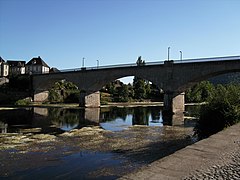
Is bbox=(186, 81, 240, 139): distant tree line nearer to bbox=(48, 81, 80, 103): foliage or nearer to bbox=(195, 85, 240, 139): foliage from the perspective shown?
bbox=(195, 85, 240, 139): foliage

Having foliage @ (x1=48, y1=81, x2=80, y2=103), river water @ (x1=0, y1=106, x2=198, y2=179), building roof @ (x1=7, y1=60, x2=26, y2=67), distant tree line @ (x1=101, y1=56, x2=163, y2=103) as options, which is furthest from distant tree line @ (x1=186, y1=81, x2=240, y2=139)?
building roof @ (x1=7, y1=60, x2=26, y2=67)

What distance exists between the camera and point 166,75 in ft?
136

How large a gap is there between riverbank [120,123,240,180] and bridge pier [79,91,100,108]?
154ft

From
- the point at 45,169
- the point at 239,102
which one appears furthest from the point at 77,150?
the point at 239,102

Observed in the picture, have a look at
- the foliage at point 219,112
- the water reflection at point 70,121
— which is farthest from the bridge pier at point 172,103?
the foliage at point 219,112

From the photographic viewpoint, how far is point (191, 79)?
38562mm

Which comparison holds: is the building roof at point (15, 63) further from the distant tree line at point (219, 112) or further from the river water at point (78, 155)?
the distant tree line at point (219, 112)

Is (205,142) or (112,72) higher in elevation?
(112,72)

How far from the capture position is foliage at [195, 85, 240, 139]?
1371 cm

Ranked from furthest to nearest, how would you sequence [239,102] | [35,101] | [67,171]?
1. [35,101]
2. [239,102]
3. [67,171]

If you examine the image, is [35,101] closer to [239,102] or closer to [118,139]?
[118,139]

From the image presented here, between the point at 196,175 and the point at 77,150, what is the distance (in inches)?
382

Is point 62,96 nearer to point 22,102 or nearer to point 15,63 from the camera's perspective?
point 22,102

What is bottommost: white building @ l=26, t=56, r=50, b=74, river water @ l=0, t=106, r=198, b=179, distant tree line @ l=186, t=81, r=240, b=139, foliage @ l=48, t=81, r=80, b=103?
river water @ l=0, t=106, r=198, b=179
